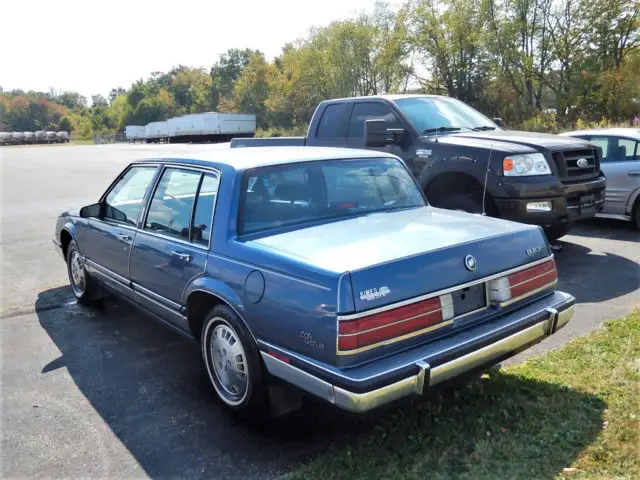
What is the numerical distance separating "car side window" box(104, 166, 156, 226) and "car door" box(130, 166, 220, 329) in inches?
11.2

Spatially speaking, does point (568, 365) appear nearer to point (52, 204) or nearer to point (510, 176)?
point (510, 176)

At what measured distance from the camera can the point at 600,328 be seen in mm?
4551

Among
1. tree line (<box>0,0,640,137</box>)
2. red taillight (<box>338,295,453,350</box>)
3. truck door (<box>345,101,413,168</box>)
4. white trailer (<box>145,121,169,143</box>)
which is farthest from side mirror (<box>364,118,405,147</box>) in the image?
white trailer (<box>145,121,169,143</box>)

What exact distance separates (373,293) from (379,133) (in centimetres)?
434

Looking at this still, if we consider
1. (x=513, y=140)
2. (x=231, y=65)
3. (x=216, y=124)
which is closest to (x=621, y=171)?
(x=513, y=140)

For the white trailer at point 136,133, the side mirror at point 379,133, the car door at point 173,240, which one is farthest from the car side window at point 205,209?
the white trailer at point 136,133

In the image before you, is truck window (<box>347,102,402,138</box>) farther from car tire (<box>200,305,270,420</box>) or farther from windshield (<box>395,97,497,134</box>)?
car tire (<box>200,305,270,420</box>)

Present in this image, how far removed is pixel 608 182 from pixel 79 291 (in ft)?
25.4

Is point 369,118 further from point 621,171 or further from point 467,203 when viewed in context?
point 621,171

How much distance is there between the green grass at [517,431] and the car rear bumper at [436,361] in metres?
0.40

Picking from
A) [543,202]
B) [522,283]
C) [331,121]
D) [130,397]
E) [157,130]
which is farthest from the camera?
[157,130]

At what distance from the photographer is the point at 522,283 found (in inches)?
134

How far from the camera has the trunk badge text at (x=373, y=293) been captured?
2.70 m

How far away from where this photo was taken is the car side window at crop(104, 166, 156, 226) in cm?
470
